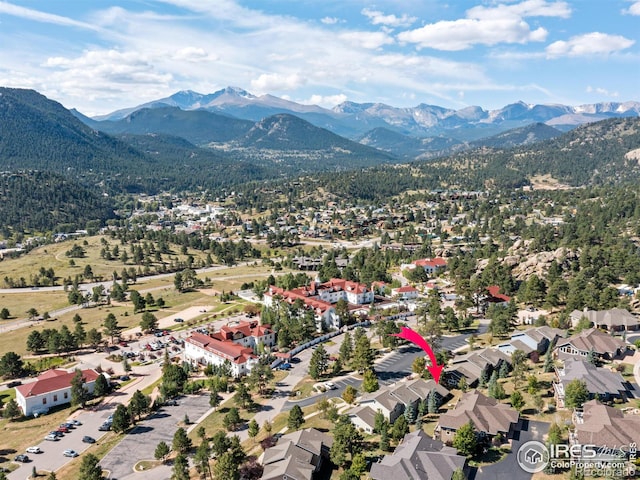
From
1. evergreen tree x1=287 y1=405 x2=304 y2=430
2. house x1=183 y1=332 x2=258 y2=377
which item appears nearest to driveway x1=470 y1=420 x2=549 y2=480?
evergreen tree x1=287 y1=405 x2=304 y2=430

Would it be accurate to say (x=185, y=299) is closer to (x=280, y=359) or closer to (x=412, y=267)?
(x=280, y=359)

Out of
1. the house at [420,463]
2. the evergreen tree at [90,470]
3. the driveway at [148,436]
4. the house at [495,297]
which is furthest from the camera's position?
the house at [495,297]

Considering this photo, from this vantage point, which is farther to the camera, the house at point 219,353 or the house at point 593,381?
the house at point 219,353

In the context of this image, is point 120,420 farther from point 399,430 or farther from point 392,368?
point 392,368

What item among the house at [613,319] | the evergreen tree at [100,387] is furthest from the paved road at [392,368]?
the evergreen tree at [100,387]

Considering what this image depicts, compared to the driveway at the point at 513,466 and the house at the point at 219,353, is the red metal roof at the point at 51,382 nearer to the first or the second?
the house at the point at 219,353

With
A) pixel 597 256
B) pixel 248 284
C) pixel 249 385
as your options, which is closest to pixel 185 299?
pixel 248 284

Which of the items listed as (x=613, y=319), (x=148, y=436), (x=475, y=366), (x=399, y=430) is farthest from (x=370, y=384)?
(x=613, y=319)

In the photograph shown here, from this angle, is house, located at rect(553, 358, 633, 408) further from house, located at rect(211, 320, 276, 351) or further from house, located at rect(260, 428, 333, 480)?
house, located at rect(211, 320, 276, 351)
